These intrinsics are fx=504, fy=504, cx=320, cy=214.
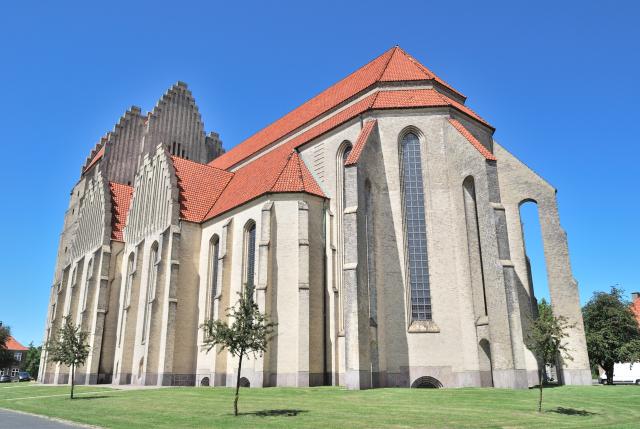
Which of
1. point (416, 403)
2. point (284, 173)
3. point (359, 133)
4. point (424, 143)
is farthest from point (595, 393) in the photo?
point (284, 173)

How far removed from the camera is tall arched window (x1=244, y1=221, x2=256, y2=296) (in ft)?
97.2

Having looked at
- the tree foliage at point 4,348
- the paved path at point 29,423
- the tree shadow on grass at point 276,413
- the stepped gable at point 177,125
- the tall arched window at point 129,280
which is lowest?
the paved path at point 29,423

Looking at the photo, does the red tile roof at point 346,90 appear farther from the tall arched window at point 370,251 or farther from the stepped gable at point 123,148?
the stepped gable at point 123,148

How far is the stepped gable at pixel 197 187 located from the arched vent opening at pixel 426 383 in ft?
60.1

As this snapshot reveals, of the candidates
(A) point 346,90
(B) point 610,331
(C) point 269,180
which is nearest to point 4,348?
(C) point 269,180

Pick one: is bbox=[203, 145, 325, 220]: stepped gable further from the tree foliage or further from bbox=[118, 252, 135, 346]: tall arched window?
the tree foliage

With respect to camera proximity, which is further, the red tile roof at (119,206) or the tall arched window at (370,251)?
the red tile roof at (119,206)

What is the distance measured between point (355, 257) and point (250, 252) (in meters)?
9.15

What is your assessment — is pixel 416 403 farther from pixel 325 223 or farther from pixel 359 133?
pixel 359 133

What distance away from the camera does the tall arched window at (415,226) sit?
24.8 m

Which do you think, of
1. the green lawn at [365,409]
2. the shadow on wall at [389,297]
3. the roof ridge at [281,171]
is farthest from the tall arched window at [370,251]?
the roof ridge at [281,171]

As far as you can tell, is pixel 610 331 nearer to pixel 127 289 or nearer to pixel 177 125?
pixel 127 289

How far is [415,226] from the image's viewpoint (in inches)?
1024

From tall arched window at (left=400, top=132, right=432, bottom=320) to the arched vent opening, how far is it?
2823mm
